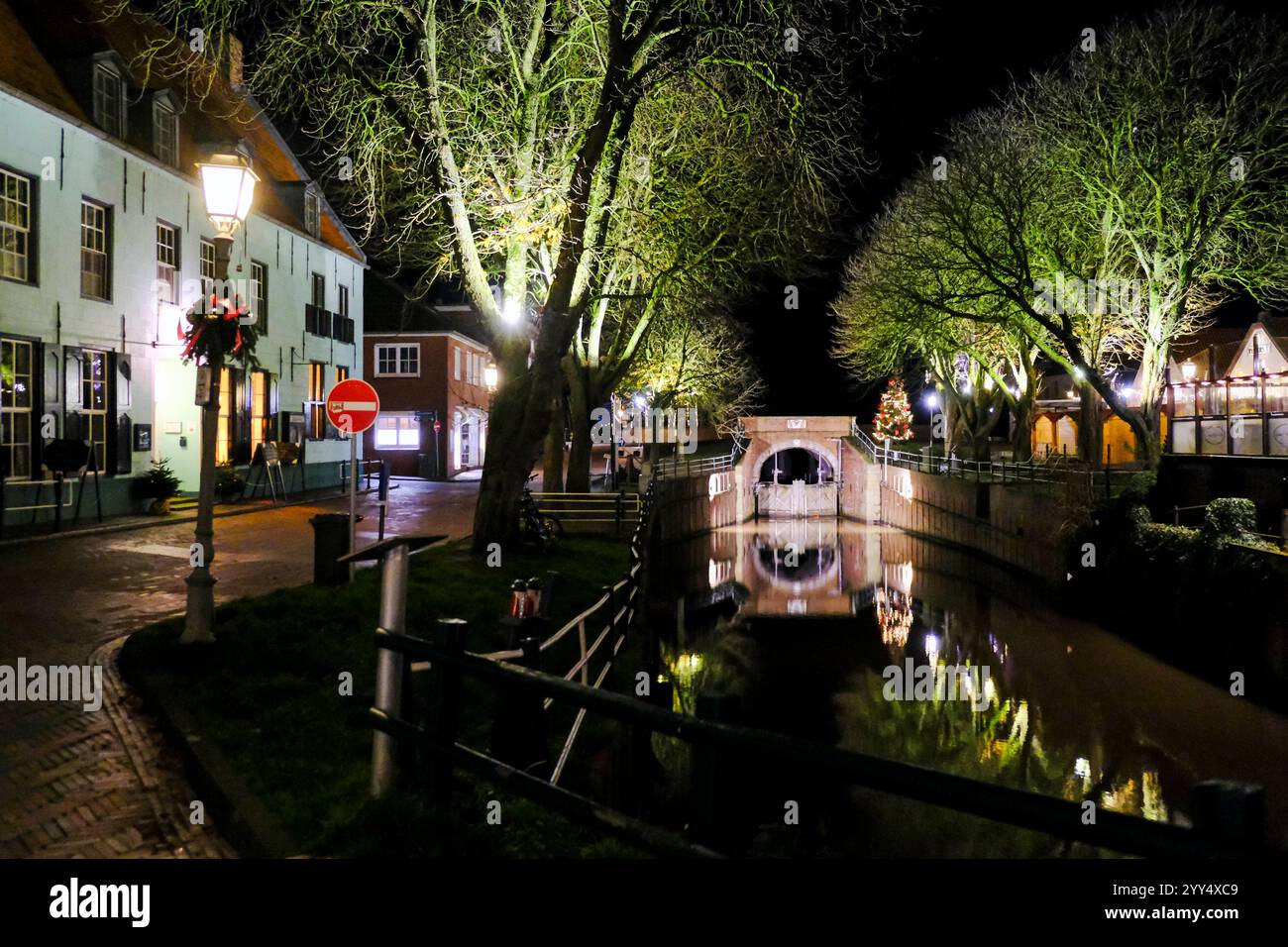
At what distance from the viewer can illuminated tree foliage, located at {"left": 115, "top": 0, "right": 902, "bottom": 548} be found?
45.2ft

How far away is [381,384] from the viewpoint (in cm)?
4534

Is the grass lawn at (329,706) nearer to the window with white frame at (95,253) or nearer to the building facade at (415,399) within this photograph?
the window with white frame at (95,253)

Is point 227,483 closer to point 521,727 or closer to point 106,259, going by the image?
point 106,259

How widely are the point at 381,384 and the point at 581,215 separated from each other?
1238 inches

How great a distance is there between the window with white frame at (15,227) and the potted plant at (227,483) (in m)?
6.48

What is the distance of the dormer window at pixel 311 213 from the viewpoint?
30.0 meters

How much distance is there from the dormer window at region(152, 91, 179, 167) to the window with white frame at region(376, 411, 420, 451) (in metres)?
22.7

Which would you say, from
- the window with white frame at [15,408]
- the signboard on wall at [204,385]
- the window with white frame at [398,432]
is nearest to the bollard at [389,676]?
the signboard on wall at [204,385]

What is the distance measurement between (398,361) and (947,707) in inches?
1318

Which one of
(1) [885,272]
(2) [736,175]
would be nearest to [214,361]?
(2) [736,175]

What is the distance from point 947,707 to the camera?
17469 millimetres

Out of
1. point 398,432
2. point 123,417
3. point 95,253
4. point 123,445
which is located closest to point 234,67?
point 95,253
